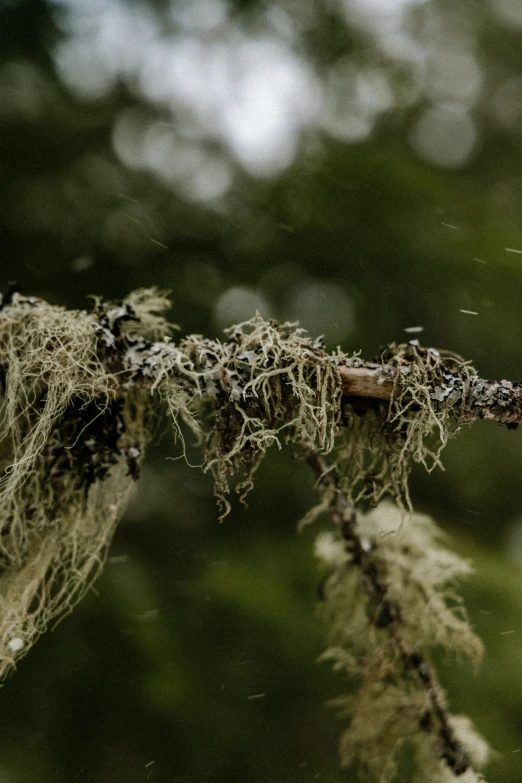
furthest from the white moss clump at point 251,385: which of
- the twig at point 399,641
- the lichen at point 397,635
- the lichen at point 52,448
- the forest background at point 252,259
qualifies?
the forest background at point 252,259

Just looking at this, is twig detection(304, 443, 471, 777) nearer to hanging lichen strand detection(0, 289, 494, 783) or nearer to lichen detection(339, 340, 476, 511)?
hanging lichen strand detection(0, 289, 494, 783)

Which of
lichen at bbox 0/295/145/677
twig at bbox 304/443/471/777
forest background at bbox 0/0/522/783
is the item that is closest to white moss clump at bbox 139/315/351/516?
lichen at bbox 0/295/145/677

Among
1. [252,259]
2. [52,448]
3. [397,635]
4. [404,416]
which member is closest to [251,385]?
[404,416]

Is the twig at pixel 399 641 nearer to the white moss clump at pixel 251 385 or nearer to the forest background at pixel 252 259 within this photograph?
the white moss clump at pixel 251 385

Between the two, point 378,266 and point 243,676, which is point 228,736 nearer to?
point 243,676

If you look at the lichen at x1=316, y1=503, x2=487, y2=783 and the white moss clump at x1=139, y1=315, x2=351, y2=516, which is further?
the lichen at x1=316, y1=503, x2=487, y2=783
